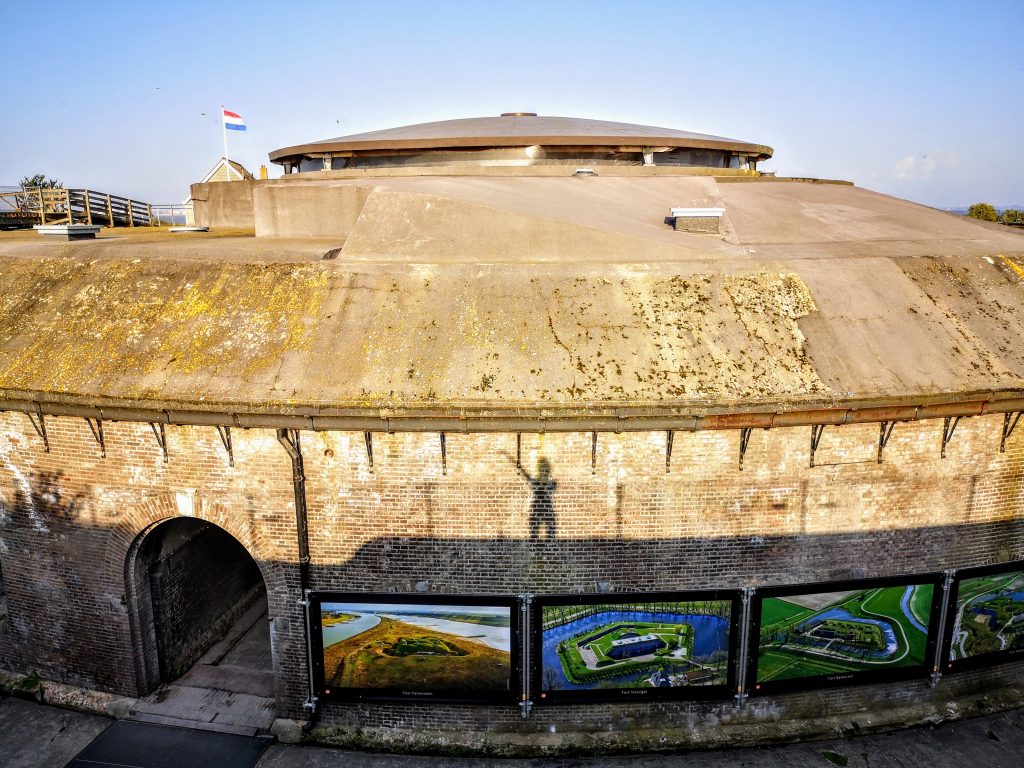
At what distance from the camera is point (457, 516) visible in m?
8.52

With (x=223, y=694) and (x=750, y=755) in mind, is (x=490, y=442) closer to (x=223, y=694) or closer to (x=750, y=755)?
(x=750, y=755)

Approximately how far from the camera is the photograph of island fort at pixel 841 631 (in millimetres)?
8969

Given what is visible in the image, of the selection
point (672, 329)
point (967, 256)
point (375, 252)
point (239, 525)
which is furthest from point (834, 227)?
point (239, 525)

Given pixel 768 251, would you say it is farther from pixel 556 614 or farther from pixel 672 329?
pixel 556 614

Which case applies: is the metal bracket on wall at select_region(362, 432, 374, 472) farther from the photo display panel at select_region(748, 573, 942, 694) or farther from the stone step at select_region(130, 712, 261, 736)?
the photo display panel at select_region(748, 573, 942, 694)

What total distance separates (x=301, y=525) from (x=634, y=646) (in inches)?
191

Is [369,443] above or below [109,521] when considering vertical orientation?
above

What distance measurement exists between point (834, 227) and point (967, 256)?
2.70m

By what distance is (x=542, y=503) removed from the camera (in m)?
8.43

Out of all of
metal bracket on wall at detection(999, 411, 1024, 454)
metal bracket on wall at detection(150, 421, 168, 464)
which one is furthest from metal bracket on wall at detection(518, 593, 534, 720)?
metal bracket on wall at detection(999, 411, 1024, 454)

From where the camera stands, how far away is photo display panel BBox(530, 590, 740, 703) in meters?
8.77

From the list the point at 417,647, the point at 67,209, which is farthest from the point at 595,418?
the point at 67,209

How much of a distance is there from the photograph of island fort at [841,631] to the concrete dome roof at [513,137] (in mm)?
12587

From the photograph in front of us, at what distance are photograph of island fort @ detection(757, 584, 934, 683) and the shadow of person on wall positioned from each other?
10.6 feet
